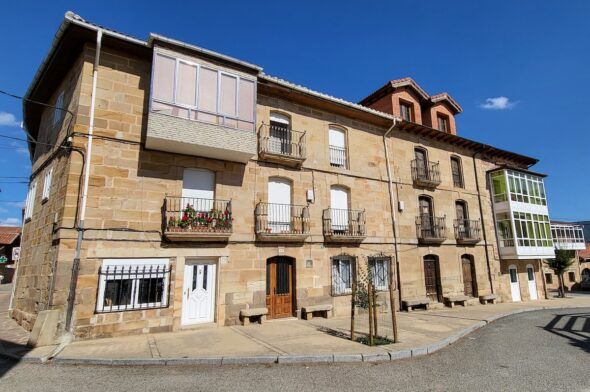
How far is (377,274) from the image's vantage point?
1348 centimetres

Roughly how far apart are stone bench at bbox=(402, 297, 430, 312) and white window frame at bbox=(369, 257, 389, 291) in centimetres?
95

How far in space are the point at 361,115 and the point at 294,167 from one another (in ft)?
14.0

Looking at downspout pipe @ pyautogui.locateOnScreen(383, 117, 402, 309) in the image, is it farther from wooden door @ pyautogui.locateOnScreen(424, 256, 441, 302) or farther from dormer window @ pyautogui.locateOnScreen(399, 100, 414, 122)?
dormer window @ pyautogui.locateOnScreen(399, 100, 414, 122)

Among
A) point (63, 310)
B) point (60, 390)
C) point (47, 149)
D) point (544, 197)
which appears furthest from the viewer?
point (544, 197)

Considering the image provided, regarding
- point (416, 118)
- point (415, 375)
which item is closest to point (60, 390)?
point (415, 375)

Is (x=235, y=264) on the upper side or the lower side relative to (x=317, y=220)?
lower

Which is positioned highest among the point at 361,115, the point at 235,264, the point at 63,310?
the point at 361,115

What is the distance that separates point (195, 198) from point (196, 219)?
0.69m

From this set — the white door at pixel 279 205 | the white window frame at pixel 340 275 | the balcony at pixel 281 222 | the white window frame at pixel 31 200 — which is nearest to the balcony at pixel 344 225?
the white window frame at pixel 340 275

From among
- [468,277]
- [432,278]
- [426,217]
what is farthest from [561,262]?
[426,217]

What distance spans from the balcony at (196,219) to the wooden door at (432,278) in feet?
31.8

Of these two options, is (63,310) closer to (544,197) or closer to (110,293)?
(110,293)

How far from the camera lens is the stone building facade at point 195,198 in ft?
28.2

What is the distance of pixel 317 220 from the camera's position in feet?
40.3
